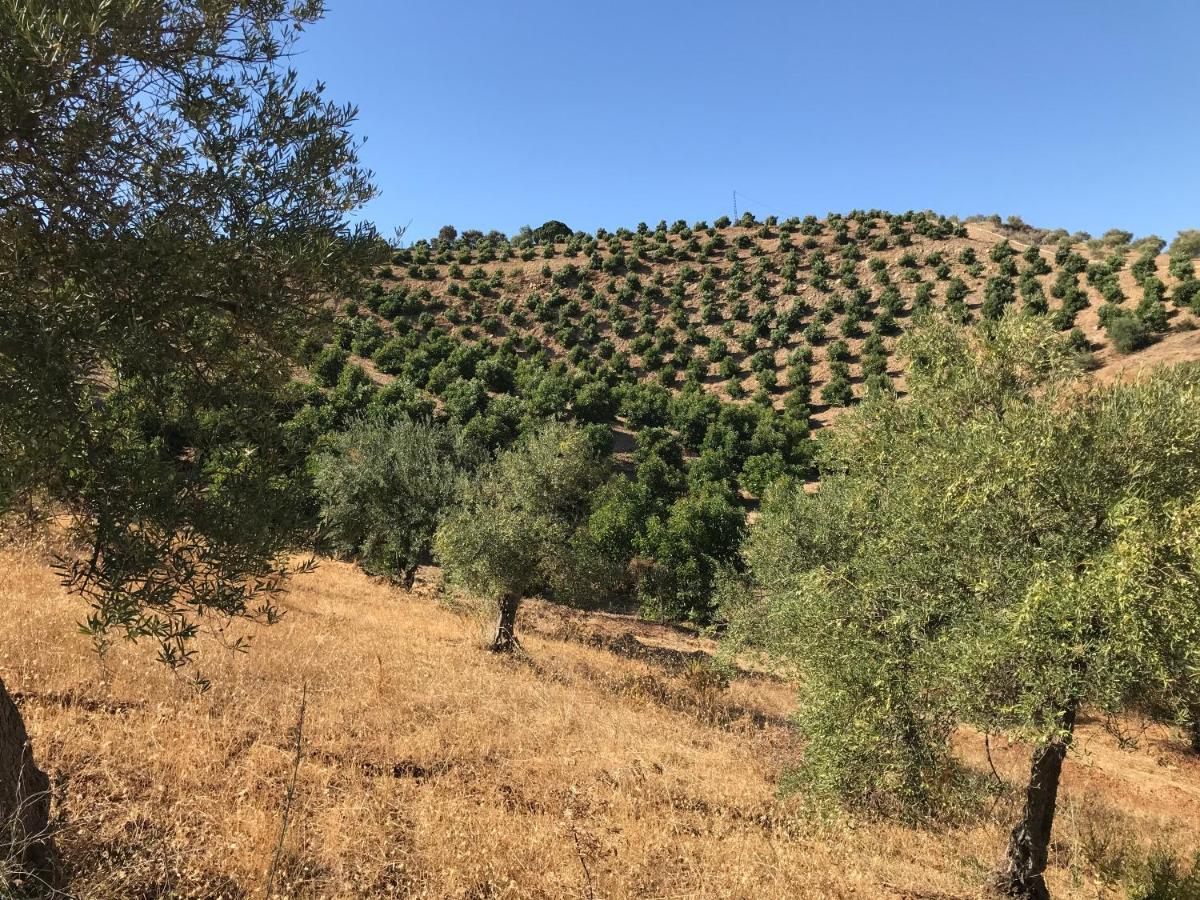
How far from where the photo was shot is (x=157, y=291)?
170 inches

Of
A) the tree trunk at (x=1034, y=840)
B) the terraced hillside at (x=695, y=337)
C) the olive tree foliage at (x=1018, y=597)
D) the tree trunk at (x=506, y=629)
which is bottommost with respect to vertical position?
the tree trunk at (x=506, y=629)

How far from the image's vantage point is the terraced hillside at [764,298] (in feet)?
155

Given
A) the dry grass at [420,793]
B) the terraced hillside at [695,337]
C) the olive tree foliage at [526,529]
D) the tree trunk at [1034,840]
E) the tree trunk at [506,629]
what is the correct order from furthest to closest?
the terraced hillside at [695,337] < the olive tree foliage at [526,529] < the tree trunk at [506,629] < the tree trunk at [1034,840] < the dry grass at [420,793]

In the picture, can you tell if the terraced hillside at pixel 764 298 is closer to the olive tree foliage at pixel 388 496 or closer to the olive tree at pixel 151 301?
the olive tree foliage at pixel 388 496

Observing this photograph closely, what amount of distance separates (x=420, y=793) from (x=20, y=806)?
163 inches

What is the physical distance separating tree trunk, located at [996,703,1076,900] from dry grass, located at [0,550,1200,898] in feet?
1.71

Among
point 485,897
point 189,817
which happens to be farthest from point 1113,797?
point 189,817

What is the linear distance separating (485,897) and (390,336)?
183 ft

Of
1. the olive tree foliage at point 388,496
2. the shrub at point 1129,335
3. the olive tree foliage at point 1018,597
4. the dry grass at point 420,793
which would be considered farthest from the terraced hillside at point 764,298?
the olive tree foliage at point 1018,597

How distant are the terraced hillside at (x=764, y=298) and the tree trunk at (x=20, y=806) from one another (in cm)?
4629

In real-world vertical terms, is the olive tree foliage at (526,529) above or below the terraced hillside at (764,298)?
below

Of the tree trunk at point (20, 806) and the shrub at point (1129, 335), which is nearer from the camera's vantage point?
the tree trunk at point (20, 806)

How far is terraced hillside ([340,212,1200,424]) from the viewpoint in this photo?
47.3 metres

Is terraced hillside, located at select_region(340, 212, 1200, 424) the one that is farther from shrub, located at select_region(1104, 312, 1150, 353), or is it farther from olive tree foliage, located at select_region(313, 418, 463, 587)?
olive tree foliage, located at select_region(313, 418, 463, 587)
